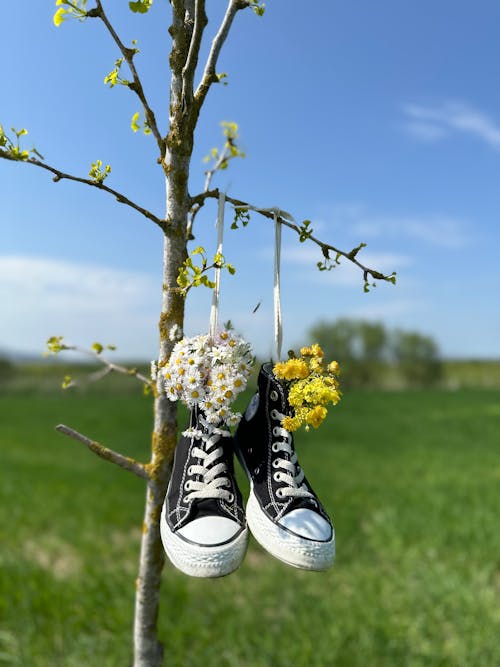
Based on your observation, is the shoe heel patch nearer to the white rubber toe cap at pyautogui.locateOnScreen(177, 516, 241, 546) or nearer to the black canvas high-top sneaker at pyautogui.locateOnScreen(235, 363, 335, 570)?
the black canvas high-top sneaker at pyautogui.locateOnScreen(235, 363, 335, 570)

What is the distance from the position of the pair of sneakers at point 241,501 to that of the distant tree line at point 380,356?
33555 millimetres

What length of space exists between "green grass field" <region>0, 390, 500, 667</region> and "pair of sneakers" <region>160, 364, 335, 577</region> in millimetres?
3574

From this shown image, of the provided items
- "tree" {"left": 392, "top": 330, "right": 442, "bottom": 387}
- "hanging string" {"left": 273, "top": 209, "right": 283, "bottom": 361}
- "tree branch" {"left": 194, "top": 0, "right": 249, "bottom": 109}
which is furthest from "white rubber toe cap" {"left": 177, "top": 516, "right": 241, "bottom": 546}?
"tree" {"left": 392, "top": 330, "right": 442, "bottom": 387}

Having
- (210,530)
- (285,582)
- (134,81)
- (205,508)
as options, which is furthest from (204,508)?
(285,582)

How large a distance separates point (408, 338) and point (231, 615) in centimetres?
4549

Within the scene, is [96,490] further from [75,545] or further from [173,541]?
[173,541]

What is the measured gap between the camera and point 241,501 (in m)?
2.17

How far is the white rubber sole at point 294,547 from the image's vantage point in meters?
1.91

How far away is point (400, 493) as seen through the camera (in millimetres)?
10453

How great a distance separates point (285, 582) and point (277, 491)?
16.7 feet

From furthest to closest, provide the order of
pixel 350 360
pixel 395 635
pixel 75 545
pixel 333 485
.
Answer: pixel 350 360
pixel 333 485
pixel 75 545
pixel 395 635

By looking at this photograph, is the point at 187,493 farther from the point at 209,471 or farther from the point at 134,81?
the point at 134,81

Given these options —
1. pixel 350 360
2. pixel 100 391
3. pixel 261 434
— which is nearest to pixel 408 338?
pixel 350 360

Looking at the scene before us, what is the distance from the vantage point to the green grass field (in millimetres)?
5340
